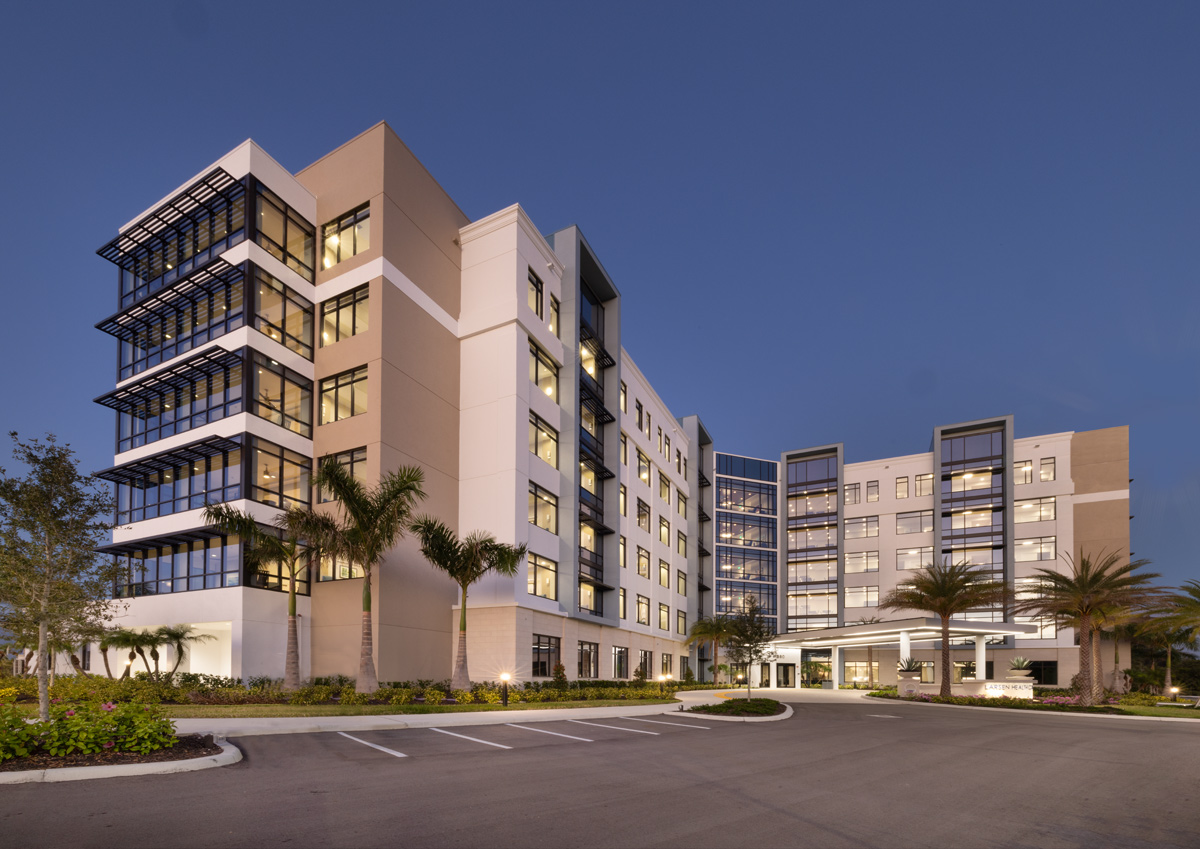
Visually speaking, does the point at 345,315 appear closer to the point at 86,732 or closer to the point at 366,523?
the point at 366,523

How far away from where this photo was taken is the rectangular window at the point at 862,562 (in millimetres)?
74688

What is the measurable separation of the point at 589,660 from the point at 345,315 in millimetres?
22082

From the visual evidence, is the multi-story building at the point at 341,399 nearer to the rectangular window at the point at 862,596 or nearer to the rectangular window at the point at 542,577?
the rectangular window at the point at 542,577

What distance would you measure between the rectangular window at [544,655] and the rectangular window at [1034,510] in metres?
52.0

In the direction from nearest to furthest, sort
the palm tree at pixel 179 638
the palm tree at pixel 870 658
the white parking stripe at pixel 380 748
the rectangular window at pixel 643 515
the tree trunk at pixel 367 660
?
the white parking stripe at pixel 380 748, the tree trunk at pixel 367 660, the palm tree at pixel 179 638, the rectangular window at pixel 643 515, the palm tree at pixel 870 658

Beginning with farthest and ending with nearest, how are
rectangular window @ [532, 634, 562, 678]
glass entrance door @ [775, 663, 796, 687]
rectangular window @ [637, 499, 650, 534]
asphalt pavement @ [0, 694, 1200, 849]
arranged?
glass entrance door @ [775, 663, 796, 687] → rectangular window @ [637, 499, 650, 534] → rectangular window @ [532, 634, 562, 678] → asphalt pavement @ [0, 694, 1200, 849]

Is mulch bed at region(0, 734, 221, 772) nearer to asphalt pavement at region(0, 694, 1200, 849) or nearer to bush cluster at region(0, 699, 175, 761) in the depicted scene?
bush cluster at region(0, 699, 175, 761)

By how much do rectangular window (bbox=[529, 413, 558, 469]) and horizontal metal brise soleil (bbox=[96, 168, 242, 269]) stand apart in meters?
16.5

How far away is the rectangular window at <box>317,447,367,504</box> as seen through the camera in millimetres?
30950

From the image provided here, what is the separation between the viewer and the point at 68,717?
11492 mm

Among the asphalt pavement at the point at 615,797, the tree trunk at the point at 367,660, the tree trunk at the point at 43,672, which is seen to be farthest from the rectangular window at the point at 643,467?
the tree trunk at the point at 43,672

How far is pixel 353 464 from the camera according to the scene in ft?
103

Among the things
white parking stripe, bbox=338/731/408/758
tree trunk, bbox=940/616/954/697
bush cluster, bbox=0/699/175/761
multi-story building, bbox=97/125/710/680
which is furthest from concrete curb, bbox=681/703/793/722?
tree trunk, bbox=940/616/954/697

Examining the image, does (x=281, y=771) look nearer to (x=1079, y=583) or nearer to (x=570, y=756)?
(x=570, y=756)
